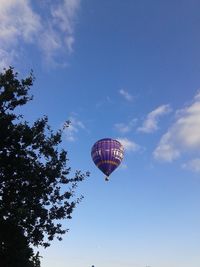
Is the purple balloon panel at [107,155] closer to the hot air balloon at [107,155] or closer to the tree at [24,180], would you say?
the hot air balloon at [107,155]

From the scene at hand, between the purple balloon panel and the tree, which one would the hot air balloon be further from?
the tree

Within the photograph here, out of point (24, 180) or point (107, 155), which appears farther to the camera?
point (107, 155)

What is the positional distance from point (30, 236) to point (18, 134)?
786cm

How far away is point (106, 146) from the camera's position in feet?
236

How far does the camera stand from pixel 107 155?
71438mm

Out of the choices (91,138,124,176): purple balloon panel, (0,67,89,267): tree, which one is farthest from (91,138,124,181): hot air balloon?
(0,67,89,267): tree

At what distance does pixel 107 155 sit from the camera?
71438 mm

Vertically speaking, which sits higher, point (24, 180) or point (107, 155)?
point (107, 155)

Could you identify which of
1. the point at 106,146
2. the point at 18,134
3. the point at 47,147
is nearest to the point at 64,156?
the point at 47,147

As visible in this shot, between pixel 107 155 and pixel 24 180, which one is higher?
pixel 107 155

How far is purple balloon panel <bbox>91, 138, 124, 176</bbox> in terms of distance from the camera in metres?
71.4

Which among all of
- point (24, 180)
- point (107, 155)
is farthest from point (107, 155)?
point (24, 180)

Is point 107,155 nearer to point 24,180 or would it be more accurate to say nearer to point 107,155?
point 107,155

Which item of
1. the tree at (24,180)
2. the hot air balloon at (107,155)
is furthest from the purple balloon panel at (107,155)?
the tree at (24,180)
